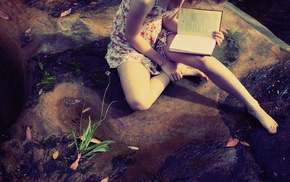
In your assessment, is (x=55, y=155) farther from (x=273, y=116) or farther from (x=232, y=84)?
(x=273, y=116)

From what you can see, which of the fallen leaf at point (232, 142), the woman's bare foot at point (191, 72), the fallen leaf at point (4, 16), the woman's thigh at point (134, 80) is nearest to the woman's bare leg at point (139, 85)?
the woman's thigh at point (134, 80)

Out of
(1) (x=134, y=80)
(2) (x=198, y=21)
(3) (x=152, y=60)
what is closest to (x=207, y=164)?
(1) (x=134, y=80)

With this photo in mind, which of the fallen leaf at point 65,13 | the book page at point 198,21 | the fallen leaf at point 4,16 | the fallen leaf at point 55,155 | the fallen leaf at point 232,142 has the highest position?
the book page at point 198,21

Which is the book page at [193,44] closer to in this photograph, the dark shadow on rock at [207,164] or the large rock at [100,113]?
the large rock at [100,113]

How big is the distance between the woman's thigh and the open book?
1.17 feet

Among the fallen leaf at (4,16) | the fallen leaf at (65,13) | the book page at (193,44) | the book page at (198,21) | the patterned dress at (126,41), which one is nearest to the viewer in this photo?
the book page at (193,44)

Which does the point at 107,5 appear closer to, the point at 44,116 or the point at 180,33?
the point at 180,33

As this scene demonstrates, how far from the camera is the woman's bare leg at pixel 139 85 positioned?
3.06 m

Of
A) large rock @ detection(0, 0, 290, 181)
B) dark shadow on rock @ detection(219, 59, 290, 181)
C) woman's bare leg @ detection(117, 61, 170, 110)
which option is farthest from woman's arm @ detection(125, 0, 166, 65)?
dark shadow on rock @ detection(219, 59, 290, 181)

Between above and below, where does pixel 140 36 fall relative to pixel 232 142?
above

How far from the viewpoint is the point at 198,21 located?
3.09 metres

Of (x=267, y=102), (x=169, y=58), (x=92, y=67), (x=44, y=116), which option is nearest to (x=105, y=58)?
(x=92, y=67)

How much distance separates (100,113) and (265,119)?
1383mm

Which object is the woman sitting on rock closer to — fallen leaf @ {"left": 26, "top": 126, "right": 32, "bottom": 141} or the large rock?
the large rock
